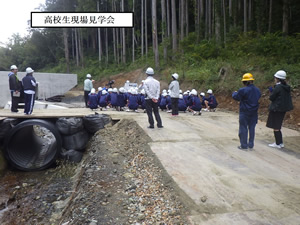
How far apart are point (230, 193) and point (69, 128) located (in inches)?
260

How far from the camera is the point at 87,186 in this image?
463 cm

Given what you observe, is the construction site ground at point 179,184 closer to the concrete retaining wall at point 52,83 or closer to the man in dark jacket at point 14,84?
the man in dark jacket at point 14,84

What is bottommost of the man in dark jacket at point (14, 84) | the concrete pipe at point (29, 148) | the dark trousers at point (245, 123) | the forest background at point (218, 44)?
the concrete pipe at point (29, 148)

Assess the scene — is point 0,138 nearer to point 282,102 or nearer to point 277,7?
point 282,102

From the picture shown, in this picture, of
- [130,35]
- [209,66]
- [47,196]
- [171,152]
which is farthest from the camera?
[130,35]

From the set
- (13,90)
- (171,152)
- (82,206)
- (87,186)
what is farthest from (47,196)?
(13,90)

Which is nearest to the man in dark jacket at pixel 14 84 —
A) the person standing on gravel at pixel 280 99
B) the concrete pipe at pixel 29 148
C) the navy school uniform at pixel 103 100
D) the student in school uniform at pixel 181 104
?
the concrete pipe at pixel 29 148

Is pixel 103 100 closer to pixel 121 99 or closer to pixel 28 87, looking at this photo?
pixel 121 99

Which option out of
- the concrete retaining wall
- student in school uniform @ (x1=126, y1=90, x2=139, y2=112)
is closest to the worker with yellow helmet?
student in school uniform @ (x1=126, y1=90, x2=139, y2=112)

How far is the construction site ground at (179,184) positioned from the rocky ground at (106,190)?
0.02m

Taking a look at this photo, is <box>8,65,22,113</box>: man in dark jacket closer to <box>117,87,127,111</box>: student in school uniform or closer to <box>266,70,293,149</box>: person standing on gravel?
<box>117,87,127,111</box>: student in school uniform

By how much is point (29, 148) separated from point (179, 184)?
7.81 meters

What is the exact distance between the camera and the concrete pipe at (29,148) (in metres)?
8.12

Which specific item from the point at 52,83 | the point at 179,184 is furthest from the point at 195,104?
the point at 52,83
